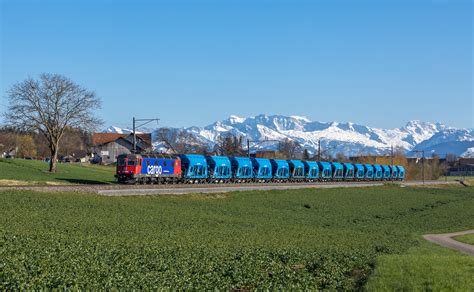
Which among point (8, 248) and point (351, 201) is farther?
point (351, 201)

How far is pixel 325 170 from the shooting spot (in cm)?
10206

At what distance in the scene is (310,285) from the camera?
64.5 ft

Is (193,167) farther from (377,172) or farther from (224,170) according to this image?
(377,172)

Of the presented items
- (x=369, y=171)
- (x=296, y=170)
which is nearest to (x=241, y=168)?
(x=296, y=170)

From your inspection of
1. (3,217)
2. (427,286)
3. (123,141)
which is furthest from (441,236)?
(123,141)

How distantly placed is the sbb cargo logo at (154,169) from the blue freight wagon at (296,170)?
33631 millimetres

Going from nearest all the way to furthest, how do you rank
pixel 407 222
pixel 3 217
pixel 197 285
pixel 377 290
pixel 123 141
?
pixel 197 285
pixel 377 290
pixel 3 217
pixel 407 222
pixel 123 141

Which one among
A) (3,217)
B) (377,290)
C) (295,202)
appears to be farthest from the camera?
(295,202)

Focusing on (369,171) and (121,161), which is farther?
(369,171)

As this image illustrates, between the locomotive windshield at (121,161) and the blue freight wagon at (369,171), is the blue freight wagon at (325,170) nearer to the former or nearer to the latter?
the blue freight wagon at (369,171)

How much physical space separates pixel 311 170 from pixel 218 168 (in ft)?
86.3

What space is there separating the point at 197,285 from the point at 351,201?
181 feet

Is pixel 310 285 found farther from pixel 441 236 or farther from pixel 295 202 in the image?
pixel 295 202

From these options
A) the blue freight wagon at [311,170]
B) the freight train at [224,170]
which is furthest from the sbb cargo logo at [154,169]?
the blue freight wagon at [311,170]
